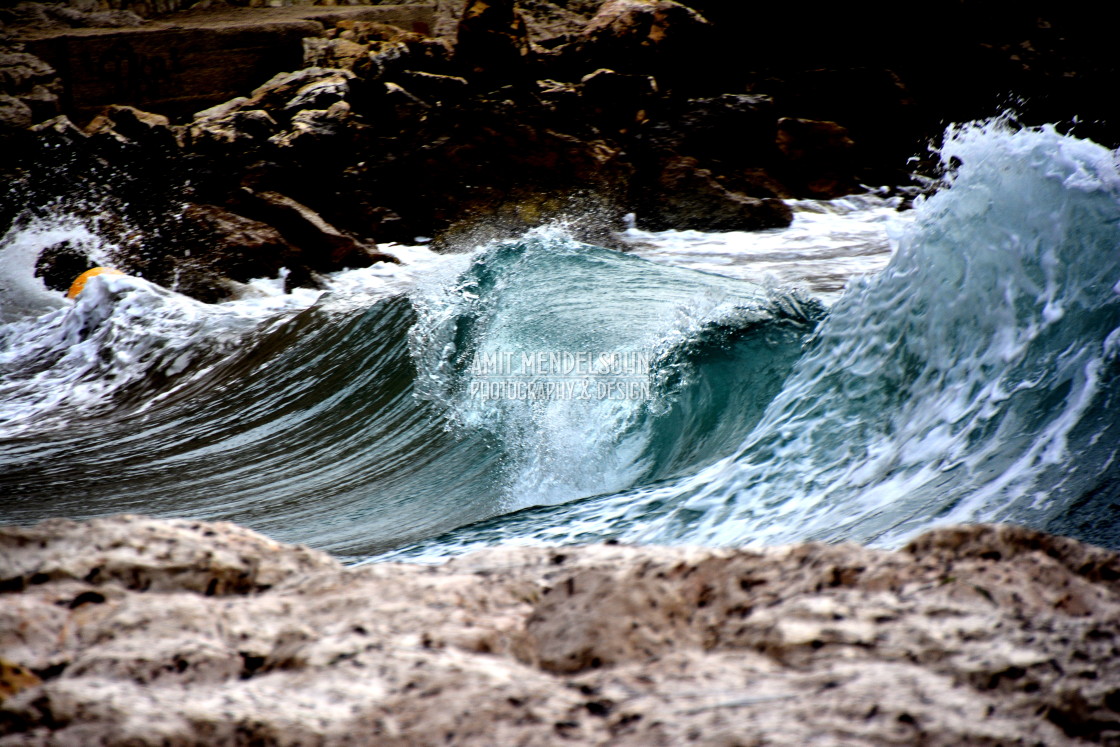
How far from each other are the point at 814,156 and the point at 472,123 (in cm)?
427

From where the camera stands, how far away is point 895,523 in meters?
2.47

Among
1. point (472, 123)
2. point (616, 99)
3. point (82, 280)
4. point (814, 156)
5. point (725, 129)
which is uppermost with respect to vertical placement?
point (616, 99)

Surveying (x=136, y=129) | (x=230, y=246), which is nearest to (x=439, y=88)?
(x=230, y=246)

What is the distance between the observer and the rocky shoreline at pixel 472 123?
930cm

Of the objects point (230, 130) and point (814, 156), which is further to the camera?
point (814, 156)

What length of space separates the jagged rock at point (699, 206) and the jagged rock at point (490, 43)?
255 cm

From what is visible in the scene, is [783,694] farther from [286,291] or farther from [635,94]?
[635,94]

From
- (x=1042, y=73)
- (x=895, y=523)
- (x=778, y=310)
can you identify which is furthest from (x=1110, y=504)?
(x=1042, y=73)

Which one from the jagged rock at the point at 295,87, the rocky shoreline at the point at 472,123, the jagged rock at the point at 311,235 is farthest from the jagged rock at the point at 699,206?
the jagged rock at the point at 295,87

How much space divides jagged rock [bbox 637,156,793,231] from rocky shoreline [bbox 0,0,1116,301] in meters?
0.02

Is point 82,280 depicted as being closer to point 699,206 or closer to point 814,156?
point 699,206

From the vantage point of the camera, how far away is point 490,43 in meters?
10.5

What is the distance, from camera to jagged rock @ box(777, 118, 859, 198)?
9891 mm

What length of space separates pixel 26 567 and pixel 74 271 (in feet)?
30.9
